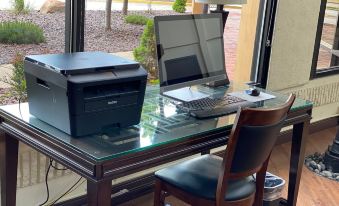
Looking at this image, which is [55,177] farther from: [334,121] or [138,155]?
[334,121]

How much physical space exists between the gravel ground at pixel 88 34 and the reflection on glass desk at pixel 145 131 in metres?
0.50

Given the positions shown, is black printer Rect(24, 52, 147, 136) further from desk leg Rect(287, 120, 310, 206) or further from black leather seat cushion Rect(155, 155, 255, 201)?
desk leg Rect(287, 120, 310, 206)

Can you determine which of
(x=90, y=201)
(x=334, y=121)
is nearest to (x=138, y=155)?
(x=90, y=201)

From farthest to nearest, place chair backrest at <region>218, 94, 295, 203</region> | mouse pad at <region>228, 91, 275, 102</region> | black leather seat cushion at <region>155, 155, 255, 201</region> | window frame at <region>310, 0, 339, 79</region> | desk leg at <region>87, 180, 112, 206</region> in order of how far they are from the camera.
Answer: window frame at <region>310, 0, 339, 79</region> < mouse pad at <region>228, 91, 275, 102</region> < black leather seat cushion at <region>155, 155, 255, 201</region> < chair backrest at <region>218, 94, 295, 203</region> < desk leg at <region>87, 180, 112, 206</region>

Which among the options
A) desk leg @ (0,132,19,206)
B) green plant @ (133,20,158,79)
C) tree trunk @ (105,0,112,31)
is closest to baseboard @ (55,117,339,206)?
desk leg @ (0,132,19,206)

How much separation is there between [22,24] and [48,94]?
82 centimetres

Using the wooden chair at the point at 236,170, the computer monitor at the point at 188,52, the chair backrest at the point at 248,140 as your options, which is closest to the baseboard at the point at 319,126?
the computer monitor at the point at 188,52

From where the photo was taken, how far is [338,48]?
184 inches

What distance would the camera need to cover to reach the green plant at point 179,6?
10.3 ft

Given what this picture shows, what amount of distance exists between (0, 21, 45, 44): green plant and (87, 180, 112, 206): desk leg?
1.17 metres

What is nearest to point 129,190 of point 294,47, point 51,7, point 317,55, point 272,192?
point 272,192

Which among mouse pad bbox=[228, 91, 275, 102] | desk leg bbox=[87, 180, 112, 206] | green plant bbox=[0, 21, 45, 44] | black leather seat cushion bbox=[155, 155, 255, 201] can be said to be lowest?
black leather seat cushion bbox=[155, 155, 255, 201]

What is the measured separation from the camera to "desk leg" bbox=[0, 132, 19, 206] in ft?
7.05

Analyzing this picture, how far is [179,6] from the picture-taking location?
314 cm
